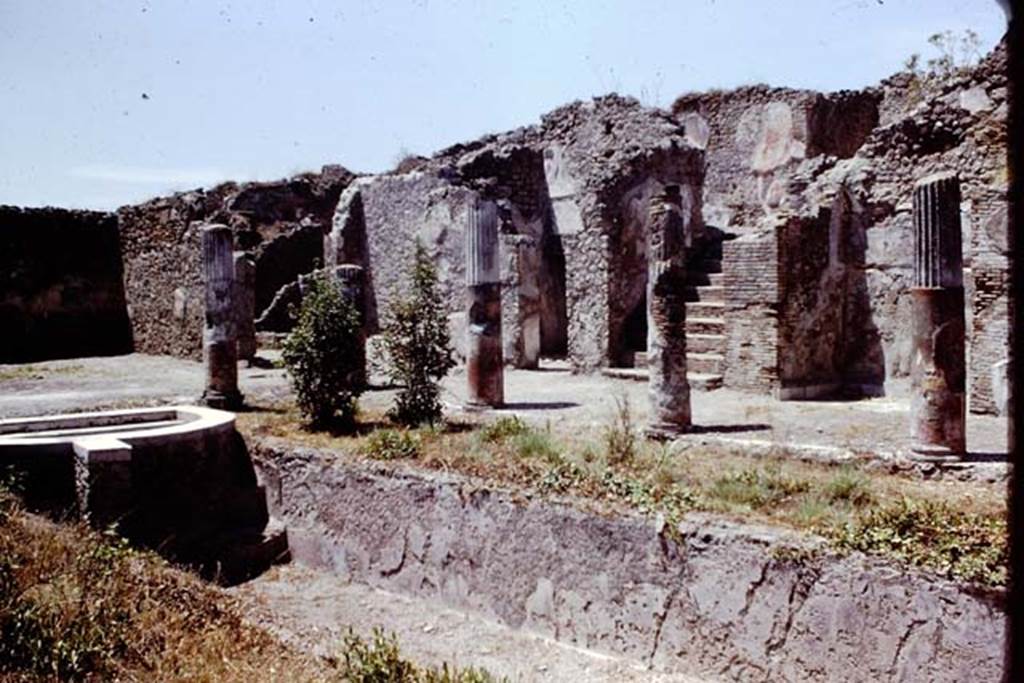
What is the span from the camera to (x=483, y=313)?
409 inches

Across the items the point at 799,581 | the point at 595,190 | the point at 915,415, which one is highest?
the point at 595,190

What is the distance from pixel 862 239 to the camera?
1092 centimetres

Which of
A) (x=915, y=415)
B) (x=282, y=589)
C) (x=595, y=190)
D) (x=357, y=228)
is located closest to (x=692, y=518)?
(x=915, y=415)

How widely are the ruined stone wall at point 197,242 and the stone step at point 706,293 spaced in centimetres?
811

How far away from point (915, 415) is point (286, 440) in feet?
18.1

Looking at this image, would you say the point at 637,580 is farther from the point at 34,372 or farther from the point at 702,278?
the point at 34,372

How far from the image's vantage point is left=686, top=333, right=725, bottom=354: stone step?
38.1 ft

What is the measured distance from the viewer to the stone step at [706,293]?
12.2 m

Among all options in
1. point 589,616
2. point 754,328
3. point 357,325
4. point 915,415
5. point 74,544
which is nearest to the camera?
point 74,544

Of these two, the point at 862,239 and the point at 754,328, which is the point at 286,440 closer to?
the point at 754,328

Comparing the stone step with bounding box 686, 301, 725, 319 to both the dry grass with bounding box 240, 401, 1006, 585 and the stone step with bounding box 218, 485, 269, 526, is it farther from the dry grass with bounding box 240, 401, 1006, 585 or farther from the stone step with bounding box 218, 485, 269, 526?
the stone step with bounding box 218, 485, 269, 526

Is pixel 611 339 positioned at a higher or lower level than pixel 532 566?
higher

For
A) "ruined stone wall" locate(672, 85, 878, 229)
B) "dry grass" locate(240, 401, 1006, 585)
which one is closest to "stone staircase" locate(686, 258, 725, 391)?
"dry grass" locate(240, 401, 1006, 585)

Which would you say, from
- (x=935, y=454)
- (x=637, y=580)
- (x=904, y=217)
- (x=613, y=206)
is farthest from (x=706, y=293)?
(x=637, y=580)
